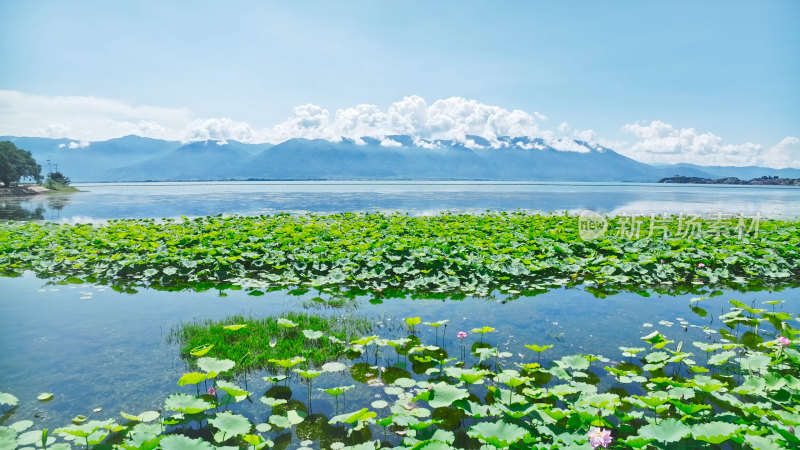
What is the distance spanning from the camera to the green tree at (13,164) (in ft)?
217

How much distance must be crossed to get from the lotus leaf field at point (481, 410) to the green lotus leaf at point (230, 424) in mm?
12

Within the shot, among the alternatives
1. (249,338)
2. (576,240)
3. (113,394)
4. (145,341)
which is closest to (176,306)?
(145,341)

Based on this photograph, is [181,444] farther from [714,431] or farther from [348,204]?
[348,204]

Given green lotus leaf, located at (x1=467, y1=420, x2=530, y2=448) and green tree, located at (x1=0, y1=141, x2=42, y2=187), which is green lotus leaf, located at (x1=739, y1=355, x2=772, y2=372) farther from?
green tree, located at (x1=0, y1=141, x2=42, y2=187)

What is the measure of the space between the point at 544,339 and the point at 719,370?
98.0 inches

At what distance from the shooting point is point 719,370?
6336mm

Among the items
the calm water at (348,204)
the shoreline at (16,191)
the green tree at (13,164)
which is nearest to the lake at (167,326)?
the calm water at (348,204)

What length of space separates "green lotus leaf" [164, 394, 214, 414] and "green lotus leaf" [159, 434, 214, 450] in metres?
0.70

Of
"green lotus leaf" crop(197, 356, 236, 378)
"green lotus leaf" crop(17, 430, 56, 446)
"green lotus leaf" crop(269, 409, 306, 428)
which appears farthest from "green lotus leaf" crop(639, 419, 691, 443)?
"green lotus leaf" crop(17, 430, 56, 446)

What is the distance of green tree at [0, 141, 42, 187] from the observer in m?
66.1

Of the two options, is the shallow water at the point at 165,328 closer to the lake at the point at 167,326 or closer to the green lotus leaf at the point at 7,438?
the lake at the point at 167,326

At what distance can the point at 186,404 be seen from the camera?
464 cm

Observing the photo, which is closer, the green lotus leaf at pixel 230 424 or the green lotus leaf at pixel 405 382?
the green lotus leaf at pixel 230 424

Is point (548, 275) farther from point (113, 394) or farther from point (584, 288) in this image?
point (113, 394)
